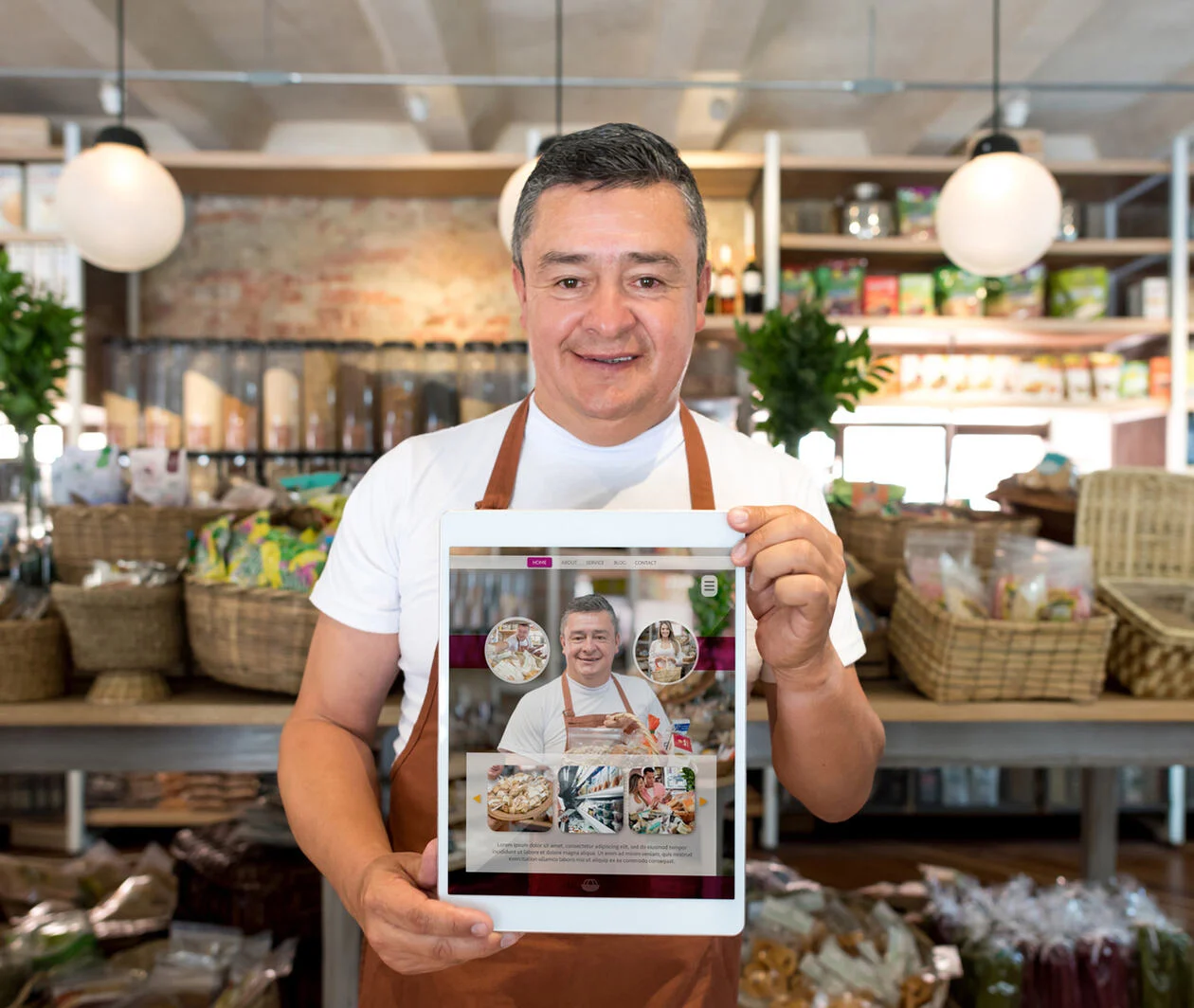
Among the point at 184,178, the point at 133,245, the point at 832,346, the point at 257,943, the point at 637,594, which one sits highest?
the point at 184,178

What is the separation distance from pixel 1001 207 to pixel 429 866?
2392 mm

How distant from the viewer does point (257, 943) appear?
6.25 feet

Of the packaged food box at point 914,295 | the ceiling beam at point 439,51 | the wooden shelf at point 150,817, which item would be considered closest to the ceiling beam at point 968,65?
the packaged food box at point 914,295

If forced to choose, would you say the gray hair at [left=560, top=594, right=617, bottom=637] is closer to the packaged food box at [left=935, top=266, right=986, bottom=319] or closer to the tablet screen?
the tablet screen

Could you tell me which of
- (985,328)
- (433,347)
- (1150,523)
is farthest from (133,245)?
→ (985,328)

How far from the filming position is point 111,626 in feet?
5.26

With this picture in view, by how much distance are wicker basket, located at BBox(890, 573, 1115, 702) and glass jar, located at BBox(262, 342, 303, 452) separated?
113 inches

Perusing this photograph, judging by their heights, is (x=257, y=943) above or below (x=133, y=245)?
below

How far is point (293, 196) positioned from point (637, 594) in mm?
4300

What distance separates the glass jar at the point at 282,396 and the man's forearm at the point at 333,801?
9.55 feet

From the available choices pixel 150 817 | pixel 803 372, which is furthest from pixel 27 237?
pixel 803 372

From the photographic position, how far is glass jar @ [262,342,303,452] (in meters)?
3.75

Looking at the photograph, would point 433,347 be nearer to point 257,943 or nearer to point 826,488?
point 826,488

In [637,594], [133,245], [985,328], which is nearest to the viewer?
[637,594]
